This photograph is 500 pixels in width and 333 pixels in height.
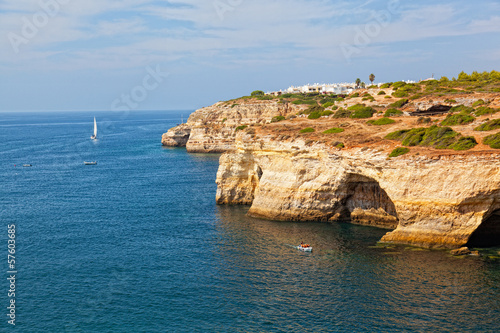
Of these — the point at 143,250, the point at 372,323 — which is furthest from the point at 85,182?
the point at 372,323

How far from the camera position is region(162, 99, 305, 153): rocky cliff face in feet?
391

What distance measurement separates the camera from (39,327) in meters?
26.7

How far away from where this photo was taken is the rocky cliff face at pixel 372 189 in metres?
36.8

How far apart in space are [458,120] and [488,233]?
13.5m

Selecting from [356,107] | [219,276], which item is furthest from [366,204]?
[356,107]

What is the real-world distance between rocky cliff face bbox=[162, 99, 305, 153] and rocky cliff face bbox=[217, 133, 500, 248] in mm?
61783

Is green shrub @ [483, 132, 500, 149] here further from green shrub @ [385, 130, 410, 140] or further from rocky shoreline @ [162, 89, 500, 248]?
green shrub @ [385, 130, 410, 140]

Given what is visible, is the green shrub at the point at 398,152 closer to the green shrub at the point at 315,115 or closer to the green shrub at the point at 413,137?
the green shrub at the point at 413,137

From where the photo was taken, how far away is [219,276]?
112 feet

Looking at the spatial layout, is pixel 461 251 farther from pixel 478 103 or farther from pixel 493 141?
pixel 478 103

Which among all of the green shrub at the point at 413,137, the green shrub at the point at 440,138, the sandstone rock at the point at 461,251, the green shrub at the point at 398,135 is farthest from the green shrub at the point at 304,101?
the sandstone rock at the point at 461,251

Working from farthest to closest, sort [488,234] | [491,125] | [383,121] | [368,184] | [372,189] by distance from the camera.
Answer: [383,121] → [372,189] → [368,184] → [491,125] → [488,234]

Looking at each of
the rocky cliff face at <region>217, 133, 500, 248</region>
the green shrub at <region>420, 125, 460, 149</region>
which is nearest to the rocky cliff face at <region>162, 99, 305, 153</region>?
the rocky cliff face at <region>217, 133, 500, 248</region>

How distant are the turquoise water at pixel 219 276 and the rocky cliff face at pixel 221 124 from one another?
203 feet
